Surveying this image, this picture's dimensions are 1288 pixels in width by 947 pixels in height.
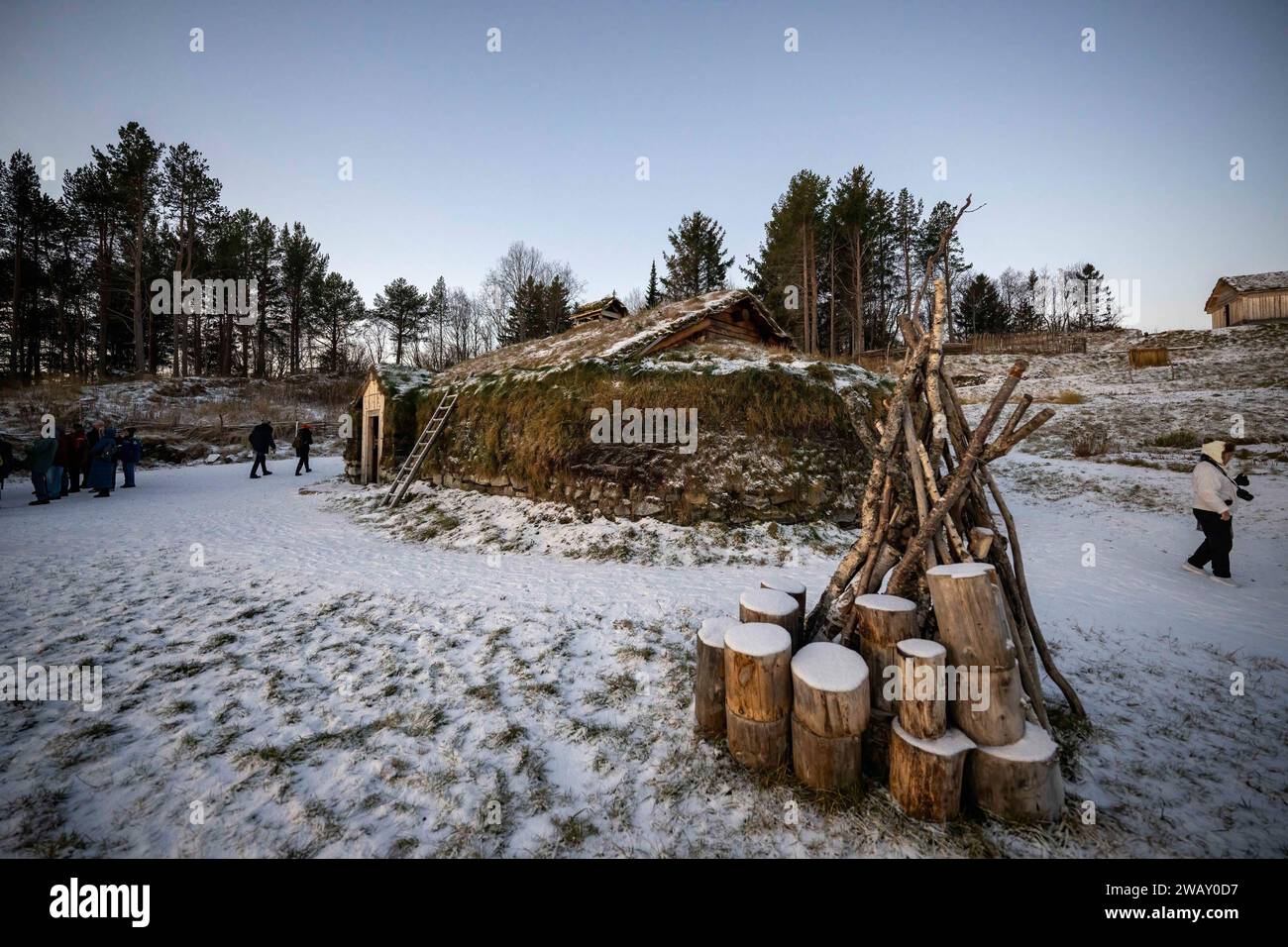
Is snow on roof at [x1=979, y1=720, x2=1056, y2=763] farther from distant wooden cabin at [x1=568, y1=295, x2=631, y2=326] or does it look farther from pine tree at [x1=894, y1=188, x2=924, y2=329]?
pine tree at [x1=894, y1=188, x2=924, y2=329]

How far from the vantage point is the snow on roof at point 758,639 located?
261 centimetres

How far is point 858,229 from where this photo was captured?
27.4 metres

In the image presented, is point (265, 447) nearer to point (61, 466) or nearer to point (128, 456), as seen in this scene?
point (128, 456)

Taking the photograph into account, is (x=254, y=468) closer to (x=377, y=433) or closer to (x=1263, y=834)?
(x=377, y=433)

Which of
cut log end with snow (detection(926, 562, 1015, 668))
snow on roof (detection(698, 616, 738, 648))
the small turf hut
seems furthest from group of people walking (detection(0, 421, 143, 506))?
cut log end with snow (detection(926, 562, 1015, 668))

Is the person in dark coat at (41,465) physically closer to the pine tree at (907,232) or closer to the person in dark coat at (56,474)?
the person in dark coat at (56,474)

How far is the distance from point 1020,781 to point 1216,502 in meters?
6.76

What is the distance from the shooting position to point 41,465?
36.3 feet

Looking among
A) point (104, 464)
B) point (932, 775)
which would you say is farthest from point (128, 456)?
point (932, 775)

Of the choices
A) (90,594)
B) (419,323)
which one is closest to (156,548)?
(90,594)

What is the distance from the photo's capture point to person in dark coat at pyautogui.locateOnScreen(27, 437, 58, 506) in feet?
35.8

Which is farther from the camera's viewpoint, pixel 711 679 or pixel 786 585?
pixel 786 585

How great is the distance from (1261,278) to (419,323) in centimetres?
6334

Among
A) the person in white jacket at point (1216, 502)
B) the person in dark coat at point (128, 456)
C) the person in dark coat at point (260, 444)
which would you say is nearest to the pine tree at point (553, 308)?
the person in dark coat at point (260, 444)
